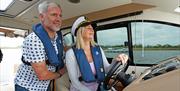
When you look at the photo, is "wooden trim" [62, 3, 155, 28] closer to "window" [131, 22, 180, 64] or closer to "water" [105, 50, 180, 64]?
"window" [131, 22, 180, 64]

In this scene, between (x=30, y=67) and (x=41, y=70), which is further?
(x=30, y=67)

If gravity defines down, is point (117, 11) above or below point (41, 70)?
above

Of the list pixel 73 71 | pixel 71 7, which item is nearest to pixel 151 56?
pixel 71 7

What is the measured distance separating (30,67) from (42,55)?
0.17 m

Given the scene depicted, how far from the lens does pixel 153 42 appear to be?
3752 millimetres

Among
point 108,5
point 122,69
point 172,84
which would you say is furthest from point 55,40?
point 108,5

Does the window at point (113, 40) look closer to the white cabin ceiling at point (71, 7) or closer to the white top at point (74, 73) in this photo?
the white cabin ceiling at point (71, 7)

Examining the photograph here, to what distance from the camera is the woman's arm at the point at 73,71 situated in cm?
199

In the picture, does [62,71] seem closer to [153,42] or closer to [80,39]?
[80,39]

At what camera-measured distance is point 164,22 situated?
11.3ft

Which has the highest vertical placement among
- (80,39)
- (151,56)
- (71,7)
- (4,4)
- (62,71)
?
(4,4)

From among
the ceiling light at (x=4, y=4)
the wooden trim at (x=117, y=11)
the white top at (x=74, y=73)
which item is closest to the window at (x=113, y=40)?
the wooden trim at (x=117, y=11)

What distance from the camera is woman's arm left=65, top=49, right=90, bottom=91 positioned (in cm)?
199

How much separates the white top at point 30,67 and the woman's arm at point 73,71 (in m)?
0.14
